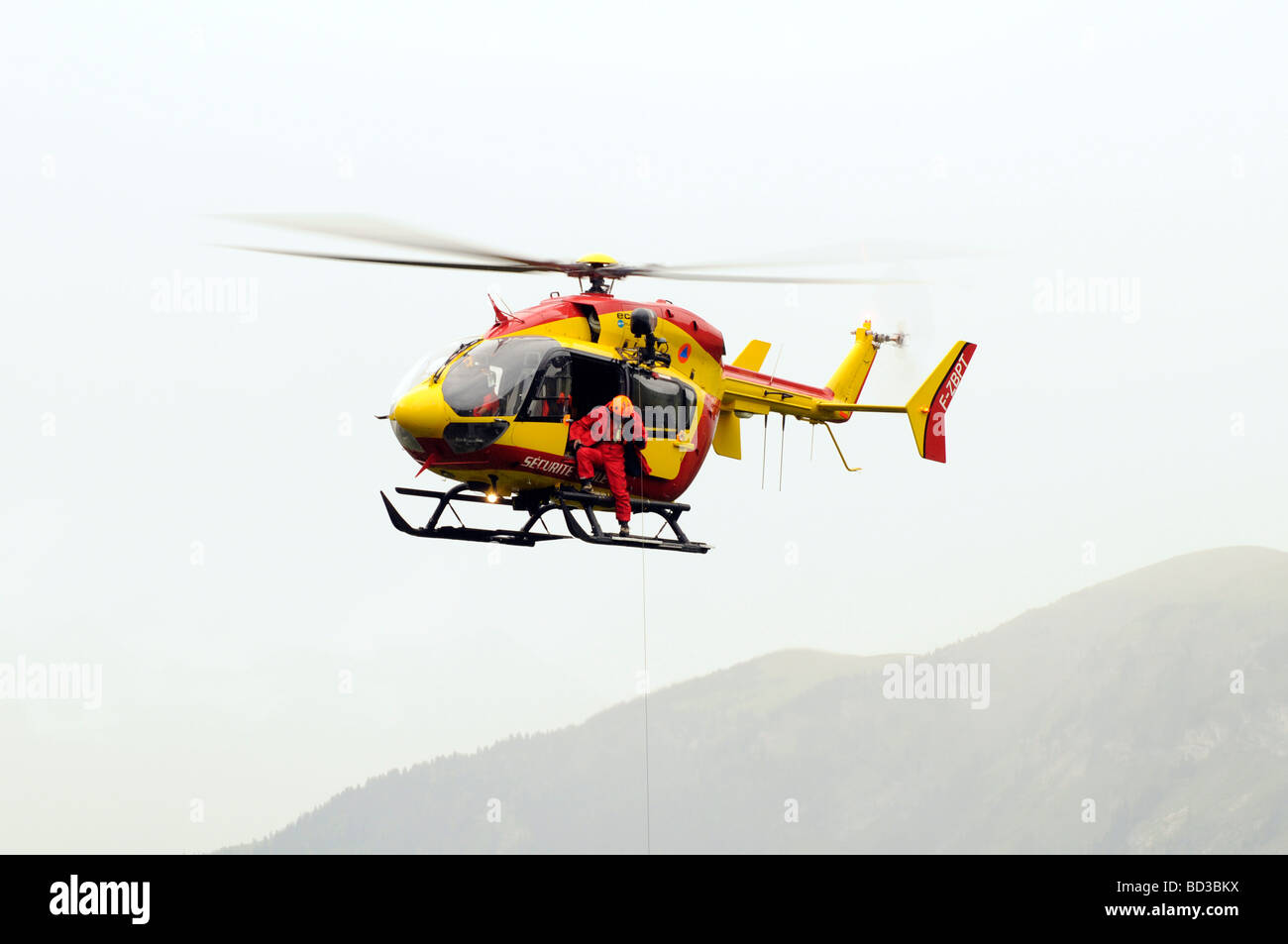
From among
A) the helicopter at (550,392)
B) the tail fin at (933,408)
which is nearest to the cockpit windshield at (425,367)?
the helicopter at (550,392)

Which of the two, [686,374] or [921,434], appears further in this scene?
[921,434]

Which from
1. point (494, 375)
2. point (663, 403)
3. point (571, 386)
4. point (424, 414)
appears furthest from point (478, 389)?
point (663, 403)

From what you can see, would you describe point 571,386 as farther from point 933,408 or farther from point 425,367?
point 933,408

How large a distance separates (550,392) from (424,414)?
5.74 ft

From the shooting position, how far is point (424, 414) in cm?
2391

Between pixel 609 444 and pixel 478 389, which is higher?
pixel 478 389

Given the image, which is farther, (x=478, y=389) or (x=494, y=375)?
(x=494, y=375)

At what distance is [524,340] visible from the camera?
→ 80.0ft

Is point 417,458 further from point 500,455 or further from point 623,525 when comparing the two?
point 623,525

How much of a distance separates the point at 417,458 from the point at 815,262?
20.4 feet

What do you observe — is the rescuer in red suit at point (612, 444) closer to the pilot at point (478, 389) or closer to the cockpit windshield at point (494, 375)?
the cockpit windshield at point (494, 375)

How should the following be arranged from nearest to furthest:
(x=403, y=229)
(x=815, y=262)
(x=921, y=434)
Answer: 1. (x=403, y=229)
2. (x=815, y=262)
3. (x=921, y=434)
